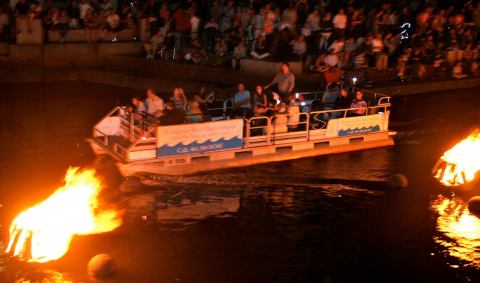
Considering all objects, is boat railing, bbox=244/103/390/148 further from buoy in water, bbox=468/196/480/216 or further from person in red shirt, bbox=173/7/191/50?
person in red shirt, bbox=173/7/191/50

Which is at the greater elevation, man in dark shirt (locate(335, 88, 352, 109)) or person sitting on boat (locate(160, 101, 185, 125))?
man in dark shirt (locate(335, 88, 352, 109))

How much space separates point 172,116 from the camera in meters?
18.5

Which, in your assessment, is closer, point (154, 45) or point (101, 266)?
point (101, 266)

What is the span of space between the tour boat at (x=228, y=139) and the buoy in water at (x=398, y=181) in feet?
9.46

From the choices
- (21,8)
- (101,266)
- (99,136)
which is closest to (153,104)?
(99,136)

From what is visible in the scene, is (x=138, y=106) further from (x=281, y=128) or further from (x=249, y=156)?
(x=281, y=128)

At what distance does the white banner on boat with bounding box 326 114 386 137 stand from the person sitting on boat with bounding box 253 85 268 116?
6.47 ft

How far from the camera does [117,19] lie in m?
32.8

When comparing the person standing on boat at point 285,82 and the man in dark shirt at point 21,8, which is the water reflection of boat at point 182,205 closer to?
the person standing on boat at point 285,82

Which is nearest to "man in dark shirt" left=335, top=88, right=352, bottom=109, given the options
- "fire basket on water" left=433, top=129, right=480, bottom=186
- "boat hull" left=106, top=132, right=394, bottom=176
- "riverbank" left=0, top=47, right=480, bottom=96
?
"boat hull" left=106, top=132, right=394, bottom=176

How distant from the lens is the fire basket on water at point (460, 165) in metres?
18.5

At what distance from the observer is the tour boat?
701 inches

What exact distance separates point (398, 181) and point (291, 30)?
12515mm

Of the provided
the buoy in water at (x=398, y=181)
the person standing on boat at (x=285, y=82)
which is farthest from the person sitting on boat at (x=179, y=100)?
the buoy in water at (x=398, y=181)
